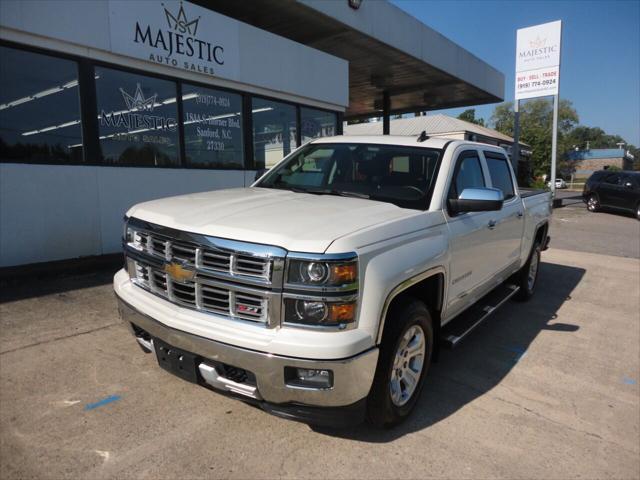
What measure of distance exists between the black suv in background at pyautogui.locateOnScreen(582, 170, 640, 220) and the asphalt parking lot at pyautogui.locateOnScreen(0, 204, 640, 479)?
16.8 metres

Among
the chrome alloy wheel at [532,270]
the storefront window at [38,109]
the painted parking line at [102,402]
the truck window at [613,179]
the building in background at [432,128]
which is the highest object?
the building in background at [432,128]

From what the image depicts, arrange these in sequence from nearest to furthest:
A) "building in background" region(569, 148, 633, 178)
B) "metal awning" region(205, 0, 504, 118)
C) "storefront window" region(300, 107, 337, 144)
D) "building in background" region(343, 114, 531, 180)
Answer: "metal awning" region(205, 0, 504, 118)
"storefront window" region(300, 107, 337, 144)
"building in background" region(343, 114, 531, 180)
"building in background" region(569, 148, 633, 178)

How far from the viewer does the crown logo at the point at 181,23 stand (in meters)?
7.89

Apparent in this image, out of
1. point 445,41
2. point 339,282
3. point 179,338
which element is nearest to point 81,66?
point 179,338

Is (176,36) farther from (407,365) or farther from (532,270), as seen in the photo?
(407,365)

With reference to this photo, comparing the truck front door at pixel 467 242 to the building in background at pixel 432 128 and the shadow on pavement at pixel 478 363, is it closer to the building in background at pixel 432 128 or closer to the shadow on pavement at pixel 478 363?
the shadow on pavement at pixel 478 363

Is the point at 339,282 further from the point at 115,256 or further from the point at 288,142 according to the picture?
the point at 288,142

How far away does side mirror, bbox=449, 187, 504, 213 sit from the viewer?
337cm

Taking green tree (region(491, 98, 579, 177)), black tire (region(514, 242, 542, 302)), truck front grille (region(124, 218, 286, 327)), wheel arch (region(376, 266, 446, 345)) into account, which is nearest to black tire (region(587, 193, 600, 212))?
black tire (region(514, 242, 542, 302))

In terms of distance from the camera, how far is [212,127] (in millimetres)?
9117

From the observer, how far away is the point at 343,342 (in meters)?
2.37

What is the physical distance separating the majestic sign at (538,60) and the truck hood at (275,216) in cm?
2255

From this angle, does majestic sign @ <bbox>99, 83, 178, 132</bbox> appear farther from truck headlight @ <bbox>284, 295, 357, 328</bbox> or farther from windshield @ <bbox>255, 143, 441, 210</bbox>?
truck headlight @ <bbox>284, 295, 357, 328</bbox>

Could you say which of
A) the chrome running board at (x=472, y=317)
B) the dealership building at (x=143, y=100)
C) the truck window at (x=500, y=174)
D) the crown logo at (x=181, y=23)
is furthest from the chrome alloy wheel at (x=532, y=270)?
the crown logo at (x=181, y=23)
